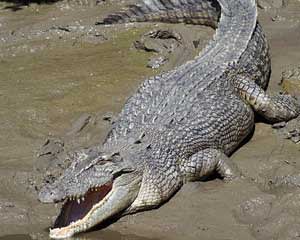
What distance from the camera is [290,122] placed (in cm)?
682

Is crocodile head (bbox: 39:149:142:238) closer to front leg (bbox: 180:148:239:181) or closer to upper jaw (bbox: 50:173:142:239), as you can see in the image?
upper jaw (bbox: 50:173:142:239)

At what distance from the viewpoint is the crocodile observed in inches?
214

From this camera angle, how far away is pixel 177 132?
6055 mm

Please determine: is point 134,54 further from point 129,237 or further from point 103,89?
point 129,237

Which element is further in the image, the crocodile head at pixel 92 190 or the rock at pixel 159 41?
the rock at pixel 159 41

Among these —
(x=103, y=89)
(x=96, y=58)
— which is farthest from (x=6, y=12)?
(x=103, y=89)

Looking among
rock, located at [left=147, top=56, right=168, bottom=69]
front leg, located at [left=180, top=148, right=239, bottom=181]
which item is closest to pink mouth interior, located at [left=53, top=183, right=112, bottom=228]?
front leg, located at [left=180, top=148, right=239, bottom=181]

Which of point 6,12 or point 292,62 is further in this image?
point 6,12

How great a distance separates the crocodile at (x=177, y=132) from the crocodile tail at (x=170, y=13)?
1.01 metres

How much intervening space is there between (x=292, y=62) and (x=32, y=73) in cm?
275

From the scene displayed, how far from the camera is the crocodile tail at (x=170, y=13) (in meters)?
8.83

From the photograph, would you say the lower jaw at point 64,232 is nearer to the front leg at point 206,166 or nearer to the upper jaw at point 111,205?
the upper jaw at point 111,205

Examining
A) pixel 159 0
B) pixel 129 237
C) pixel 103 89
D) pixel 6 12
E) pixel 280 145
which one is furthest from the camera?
pixel 6 12

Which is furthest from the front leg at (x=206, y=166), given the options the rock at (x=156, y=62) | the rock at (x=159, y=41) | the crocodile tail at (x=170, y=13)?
the crocodile tail at (x=170, y=13)
